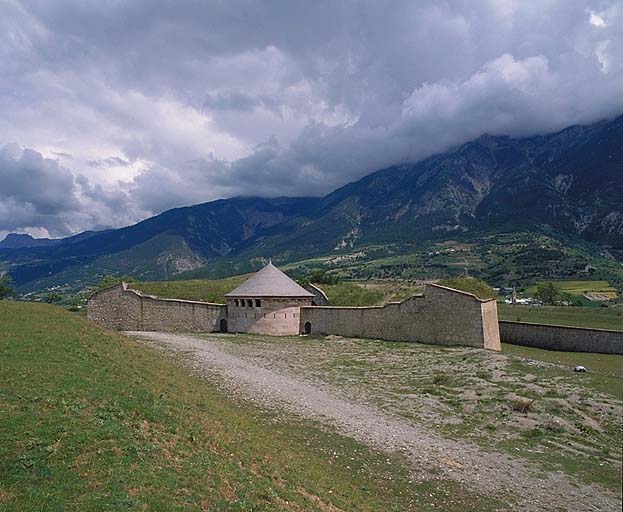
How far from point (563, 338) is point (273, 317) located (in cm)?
2104

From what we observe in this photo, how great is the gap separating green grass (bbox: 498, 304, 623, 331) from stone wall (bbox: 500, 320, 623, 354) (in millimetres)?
9414

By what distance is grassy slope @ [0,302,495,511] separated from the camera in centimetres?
743

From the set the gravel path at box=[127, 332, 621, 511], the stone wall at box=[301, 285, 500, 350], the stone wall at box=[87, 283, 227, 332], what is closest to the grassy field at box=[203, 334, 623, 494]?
the gravel path at box=[127, 332, 621, 511]

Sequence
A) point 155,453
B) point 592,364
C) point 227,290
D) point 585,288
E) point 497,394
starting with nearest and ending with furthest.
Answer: point 155,453
point 497,394
point 592,364
point 227,290
point 585,288

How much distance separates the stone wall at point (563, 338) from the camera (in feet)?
89.8

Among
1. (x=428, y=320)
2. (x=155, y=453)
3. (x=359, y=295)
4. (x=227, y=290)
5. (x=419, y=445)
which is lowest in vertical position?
(x=419, y=445)

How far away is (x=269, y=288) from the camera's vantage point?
36.5m

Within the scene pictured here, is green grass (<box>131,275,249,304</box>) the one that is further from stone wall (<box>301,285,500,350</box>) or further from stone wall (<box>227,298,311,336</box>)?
stone wall (<box>301,285,500,350</box>)

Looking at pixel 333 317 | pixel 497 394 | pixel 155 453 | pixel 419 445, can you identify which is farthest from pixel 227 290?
pixel 155 453

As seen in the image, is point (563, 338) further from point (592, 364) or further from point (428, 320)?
point (428, 320)

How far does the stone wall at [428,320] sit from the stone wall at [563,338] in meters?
3.76

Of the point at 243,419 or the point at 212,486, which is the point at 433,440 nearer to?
the point at 243,419

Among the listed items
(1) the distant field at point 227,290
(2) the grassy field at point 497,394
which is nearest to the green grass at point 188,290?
(1) the distant field at point 227,290

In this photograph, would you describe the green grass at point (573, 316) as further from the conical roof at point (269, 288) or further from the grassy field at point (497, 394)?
the conical roof at point (269, 288)
